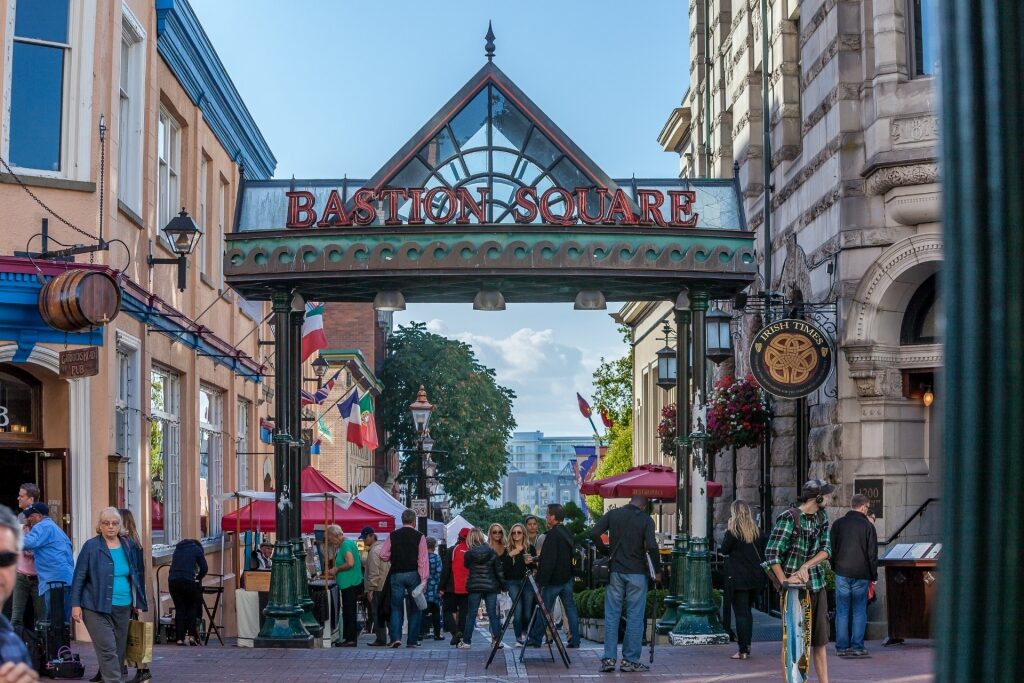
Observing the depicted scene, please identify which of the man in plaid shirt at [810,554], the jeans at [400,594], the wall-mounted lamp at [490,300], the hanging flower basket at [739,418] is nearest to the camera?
the man in plaid shirt at [810,554]

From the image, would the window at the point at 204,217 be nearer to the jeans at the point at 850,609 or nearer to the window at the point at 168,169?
the window at the point at 168,169

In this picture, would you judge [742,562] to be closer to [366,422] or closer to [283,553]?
[283,553]

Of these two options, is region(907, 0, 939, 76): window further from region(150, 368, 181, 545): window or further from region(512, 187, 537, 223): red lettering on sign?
region(150, 368, 181, 545): window

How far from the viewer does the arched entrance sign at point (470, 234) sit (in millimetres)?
17281

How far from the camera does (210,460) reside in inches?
1059

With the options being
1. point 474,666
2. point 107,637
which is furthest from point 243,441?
point 107,637

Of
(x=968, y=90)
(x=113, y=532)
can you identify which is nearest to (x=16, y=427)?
(x=113, y=532)

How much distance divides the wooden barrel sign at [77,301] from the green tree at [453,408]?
48171mm

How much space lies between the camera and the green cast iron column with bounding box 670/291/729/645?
17328 mm

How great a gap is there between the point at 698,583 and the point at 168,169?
35.1 ft

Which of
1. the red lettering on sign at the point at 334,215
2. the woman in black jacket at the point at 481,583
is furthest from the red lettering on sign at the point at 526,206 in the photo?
the woman in black jacket at the point at 481,583

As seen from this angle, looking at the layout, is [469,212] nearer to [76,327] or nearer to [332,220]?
[332,220]

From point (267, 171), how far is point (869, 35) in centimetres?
1819

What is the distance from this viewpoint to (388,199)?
17.9m
